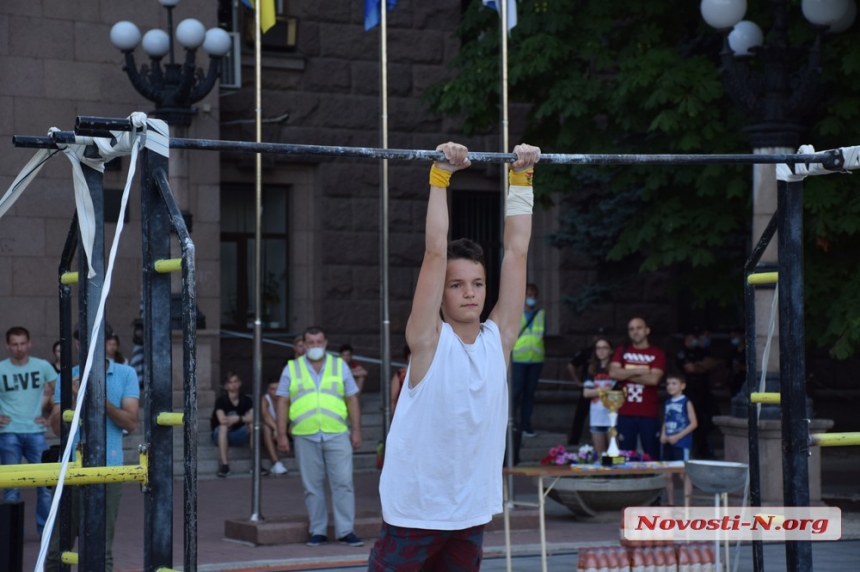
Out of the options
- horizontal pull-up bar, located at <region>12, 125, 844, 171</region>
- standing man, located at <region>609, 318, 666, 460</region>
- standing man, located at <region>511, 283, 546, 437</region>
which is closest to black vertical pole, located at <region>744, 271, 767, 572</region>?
horizontal pull-up bar, located at <region>12, 125, 844, 171</region>

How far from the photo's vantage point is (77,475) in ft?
18.7

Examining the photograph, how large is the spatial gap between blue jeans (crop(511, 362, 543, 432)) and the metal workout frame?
35.6 ft

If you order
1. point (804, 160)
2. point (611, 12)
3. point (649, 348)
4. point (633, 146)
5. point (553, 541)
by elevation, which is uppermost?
point (611, 12)

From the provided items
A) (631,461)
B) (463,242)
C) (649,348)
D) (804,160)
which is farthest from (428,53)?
(463,242)

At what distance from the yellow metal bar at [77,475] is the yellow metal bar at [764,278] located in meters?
3.42

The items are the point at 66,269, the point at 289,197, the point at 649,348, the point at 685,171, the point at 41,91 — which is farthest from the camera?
the point at 289,197

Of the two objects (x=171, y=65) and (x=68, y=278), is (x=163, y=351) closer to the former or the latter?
(x=68, y=278)

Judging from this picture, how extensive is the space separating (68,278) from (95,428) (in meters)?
1.00

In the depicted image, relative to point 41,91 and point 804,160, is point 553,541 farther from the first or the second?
point 41,91

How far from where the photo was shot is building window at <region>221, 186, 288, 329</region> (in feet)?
70.4

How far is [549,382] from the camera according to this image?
22.4 metres

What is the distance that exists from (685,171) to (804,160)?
26.8 ft

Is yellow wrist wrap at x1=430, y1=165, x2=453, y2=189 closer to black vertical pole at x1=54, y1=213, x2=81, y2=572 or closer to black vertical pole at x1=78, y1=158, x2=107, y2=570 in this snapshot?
black vertical pole at x1=78, y1=158, x2=107, y2=570

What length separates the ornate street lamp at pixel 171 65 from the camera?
17.0m
